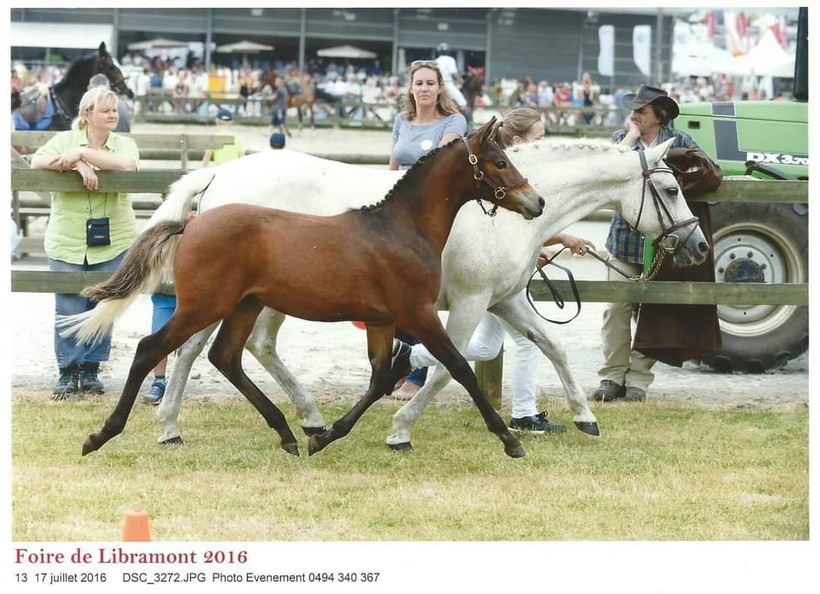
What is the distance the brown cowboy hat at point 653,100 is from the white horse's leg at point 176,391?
3.03 metres

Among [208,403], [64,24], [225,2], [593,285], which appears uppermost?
[64,24]

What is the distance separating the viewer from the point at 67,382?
768 cm

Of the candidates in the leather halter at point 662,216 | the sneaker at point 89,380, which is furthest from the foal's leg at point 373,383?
the sneaker at point 89,380

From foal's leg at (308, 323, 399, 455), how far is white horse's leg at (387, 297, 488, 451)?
11.3 inches

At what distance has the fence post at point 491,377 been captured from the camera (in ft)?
25.7

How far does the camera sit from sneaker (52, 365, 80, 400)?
25.1 feet

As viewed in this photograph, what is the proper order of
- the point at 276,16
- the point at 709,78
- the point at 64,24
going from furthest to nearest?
the point at 276,16 → the point at 709,78 → the point at 64,24

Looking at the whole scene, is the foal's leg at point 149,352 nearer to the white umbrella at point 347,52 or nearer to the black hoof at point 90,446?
the black hoof at point 90,446

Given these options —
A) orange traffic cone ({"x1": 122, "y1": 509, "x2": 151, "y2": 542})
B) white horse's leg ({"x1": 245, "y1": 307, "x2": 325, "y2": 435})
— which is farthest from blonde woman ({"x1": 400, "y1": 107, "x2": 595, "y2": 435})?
orange traffic cone ({"x1": 122, "y1": 509, "x2": 151, "y2": 542})

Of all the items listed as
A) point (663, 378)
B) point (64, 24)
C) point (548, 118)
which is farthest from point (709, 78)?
point (663, 378)

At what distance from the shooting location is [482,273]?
641 centimetres

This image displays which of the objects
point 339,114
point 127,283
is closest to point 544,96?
point 339,114

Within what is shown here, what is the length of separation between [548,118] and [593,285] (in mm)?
27437

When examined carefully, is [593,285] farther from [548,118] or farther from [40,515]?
[548,118]
